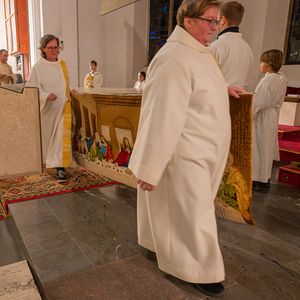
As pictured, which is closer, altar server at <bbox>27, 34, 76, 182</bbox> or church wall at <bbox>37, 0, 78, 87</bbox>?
altar server at <bbox>27, 34, 76, 182</bbox>

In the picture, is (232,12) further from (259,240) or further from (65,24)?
(65,24)

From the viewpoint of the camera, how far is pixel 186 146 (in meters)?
1.59

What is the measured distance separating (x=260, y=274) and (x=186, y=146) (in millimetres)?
1091

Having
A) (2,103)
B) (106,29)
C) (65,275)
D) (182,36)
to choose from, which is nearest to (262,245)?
(65,275)

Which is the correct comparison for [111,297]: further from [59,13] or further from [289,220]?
[59,13]

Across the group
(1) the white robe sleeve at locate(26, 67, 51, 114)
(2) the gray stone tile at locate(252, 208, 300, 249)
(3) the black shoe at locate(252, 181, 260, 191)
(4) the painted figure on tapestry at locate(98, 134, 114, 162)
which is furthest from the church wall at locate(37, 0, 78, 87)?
(2) the gray stone tile at locate(252, 208, 300, 249)

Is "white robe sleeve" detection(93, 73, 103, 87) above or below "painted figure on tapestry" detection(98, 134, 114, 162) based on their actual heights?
above

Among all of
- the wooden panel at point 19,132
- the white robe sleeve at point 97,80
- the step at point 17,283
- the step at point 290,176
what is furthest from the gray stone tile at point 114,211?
the white robe sleeve at point 97,80

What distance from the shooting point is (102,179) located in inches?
158

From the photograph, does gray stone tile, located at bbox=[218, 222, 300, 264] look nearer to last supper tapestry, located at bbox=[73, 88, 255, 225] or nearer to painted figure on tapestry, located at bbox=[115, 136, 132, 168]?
last supper tapestry, located at bbox=[73, 88, 255, 225]

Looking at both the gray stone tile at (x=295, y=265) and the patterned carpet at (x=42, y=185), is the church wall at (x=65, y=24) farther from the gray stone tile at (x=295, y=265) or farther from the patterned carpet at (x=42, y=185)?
the gray stone tile at (x=295, y=265)

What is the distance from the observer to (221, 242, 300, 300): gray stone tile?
6.01 feet

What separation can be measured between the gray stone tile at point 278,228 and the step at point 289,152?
237cm

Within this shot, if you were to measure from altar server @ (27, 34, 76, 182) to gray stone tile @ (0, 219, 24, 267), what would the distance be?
1.21 metres
